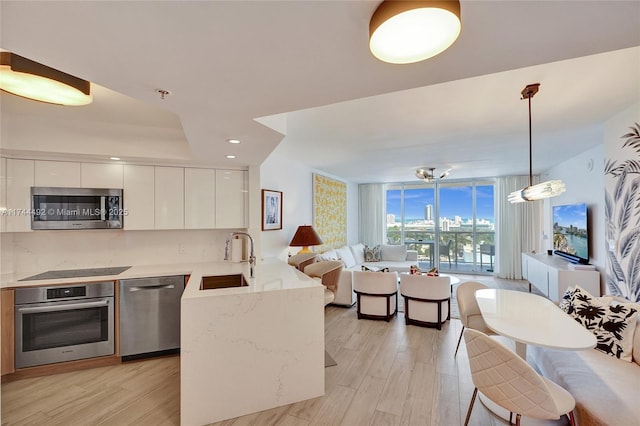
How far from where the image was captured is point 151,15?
2.84 feet

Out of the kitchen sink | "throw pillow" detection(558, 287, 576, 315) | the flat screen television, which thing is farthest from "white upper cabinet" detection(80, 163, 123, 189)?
the flat screen television

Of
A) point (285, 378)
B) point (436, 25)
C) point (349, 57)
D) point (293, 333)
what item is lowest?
point (285, 378)

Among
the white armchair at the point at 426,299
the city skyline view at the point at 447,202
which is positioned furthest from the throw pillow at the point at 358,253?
the white armchair at the point at 426,299

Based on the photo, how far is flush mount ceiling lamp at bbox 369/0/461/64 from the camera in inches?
29.1

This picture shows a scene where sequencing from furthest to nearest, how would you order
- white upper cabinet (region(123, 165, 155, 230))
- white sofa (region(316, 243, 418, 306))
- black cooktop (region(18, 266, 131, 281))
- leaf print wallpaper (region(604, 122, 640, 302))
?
white sofa (region(316, 243, 418, 306)), white upper cabinet (region(123, 165, 155, 230)), black cooktop (region(18, 266, 131, 281)), leaf print wallpaper (region(604, 122, 640, 302))

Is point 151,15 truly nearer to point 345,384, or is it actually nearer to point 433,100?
point 433,100

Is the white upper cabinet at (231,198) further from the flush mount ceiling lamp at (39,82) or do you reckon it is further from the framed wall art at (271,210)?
the flush mount ceiling lamp at (39,82)

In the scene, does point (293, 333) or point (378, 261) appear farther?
point (378, 261)

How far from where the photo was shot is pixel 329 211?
5852 mm

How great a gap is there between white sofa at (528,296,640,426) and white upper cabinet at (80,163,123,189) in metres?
4.32

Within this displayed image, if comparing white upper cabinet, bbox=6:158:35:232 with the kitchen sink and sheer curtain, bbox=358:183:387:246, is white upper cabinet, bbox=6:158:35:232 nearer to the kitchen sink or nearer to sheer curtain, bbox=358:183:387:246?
the kitchen sink

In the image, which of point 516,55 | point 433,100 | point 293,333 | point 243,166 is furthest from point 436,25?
point 243,166

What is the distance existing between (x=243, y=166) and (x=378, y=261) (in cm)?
429

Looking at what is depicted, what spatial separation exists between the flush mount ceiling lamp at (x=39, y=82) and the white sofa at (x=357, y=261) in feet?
10.9
